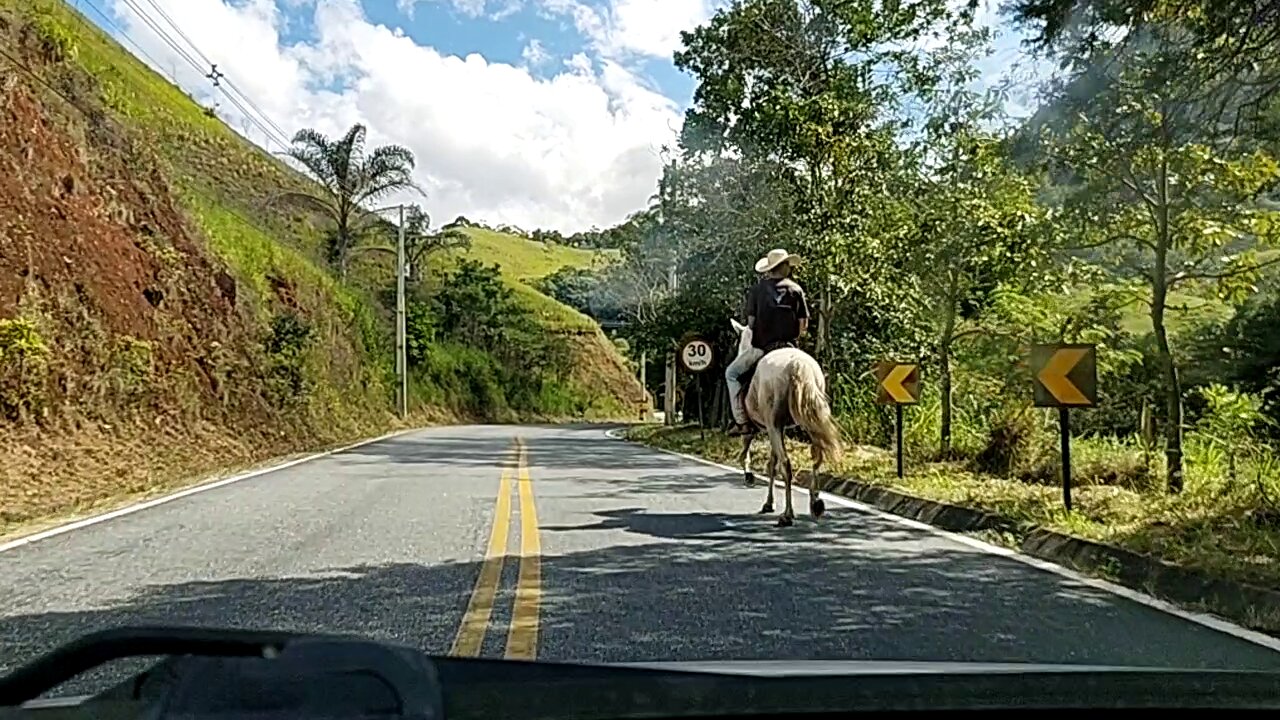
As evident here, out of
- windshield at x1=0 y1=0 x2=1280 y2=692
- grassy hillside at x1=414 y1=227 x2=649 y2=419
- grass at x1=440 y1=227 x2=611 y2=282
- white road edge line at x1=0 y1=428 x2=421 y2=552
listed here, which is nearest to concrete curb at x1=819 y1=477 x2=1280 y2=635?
windshield at x1=0 y1=0 x2=1280 y2=692

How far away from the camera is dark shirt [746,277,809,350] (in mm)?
11406

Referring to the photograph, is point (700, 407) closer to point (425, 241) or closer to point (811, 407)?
point (811, 407)

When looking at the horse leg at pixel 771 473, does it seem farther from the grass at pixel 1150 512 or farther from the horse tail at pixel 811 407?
the grass at pixel 1150 512

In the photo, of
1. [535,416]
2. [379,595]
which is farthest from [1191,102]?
[535,416]

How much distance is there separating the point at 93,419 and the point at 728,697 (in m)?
19.5

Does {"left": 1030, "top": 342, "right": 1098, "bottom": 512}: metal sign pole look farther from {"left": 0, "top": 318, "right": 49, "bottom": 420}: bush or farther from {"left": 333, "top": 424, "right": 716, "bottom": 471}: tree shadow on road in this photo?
{"left": 0, "top": 318, "right": 49, "bottom": 420}: bush

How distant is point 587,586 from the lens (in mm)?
7617

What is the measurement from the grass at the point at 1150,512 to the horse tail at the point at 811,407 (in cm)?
159

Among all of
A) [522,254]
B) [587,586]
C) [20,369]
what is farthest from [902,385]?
[522,254]

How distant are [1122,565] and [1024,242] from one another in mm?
6903

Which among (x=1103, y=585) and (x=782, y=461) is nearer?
(x=1103, y=585)

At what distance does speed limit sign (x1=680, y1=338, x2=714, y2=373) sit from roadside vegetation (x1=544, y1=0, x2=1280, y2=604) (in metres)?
1.40

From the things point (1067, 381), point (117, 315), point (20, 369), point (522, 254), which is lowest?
point (1067, 381)

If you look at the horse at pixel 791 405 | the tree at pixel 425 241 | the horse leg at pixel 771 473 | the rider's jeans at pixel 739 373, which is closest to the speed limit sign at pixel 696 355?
the rider's jeans at pixel 739 373
